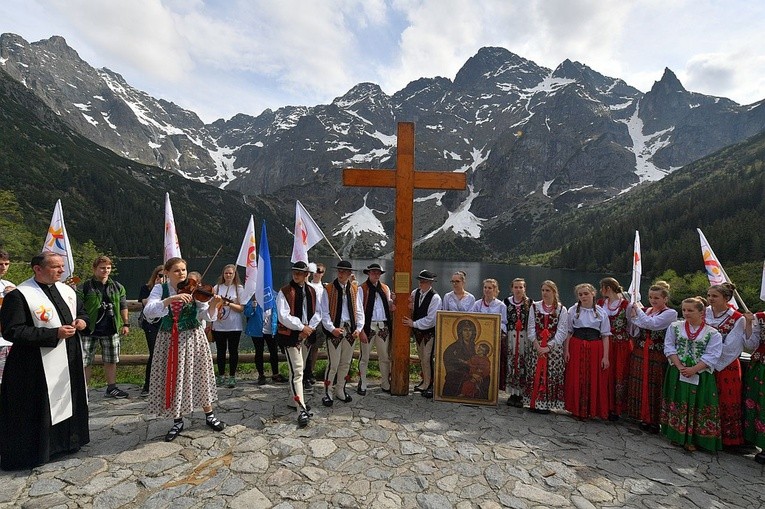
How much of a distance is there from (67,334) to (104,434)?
1.41 meters

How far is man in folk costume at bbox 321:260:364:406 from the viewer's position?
17.9 ft

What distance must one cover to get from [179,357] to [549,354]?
4.95m

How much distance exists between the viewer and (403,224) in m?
5.88

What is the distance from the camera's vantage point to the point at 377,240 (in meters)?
186

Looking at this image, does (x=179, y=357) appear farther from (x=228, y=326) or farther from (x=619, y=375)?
(x=619, y=375)

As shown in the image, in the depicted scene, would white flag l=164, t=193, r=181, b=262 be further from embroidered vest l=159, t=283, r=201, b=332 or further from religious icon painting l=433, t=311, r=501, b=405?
religious icon painting l=433, t=311, r=501, b=405

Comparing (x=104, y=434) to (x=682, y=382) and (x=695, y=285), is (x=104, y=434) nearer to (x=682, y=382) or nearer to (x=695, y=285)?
(x=682, y=382)

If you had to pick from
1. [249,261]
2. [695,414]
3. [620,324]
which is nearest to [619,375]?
[620,324]

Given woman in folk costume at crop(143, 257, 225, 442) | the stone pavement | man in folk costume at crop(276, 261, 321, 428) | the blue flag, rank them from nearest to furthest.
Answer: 1. the stone pavement
2. woman in folk costume at crop(143, 257, 225, 442)
3. man in folk costume at crop(276, 261, 321, 428)
4. the blue flag

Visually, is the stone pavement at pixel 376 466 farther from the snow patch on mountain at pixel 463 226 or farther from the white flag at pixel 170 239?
the snow patch on mountain at pixel 463 226

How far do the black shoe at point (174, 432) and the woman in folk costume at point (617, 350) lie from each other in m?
5.66

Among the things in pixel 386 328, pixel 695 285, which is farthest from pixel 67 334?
pixel 695 285

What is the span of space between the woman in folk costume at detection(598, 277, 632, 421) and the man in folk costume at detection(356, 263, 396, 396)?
325cm

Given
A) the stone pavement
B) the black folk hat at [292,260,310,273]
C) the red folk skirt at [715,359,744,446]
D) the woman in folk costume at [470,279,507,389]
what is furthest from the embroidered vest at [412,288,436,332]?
the red folk skirt at [715,359,744,446]
